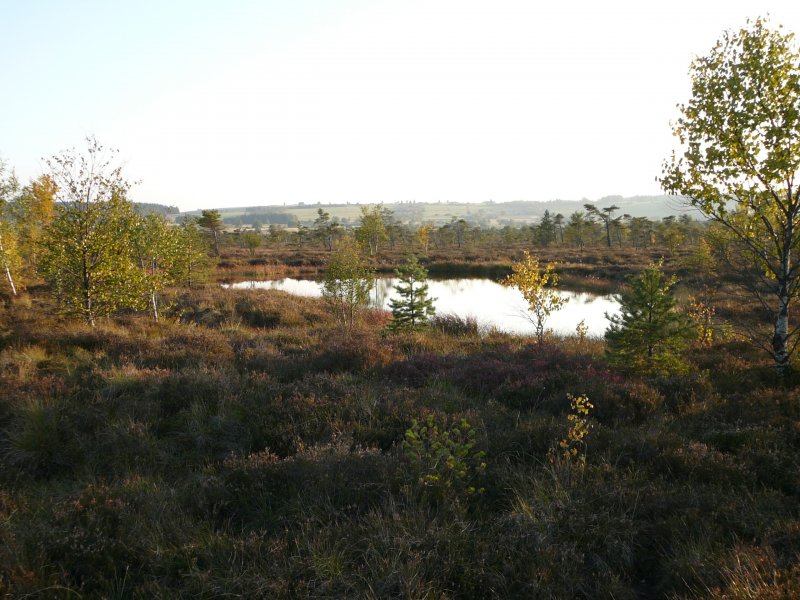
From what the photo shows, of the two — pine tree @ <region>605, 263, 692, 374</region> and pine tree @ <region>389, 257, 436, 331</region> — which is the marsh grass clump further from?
pine tree @ <region>389, 257, 436, 331</region>

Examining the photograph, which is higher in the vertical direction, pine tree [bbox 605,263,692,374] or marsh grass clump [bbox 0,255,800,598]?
pine tree [bbox 605,263,692,374]

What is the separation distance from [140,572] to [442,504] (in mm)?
→ 2465

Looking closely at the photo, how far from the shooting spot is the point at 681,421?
5.59m

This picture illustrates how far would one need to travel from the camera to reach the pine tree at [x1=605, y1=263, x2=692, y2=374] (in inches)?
283

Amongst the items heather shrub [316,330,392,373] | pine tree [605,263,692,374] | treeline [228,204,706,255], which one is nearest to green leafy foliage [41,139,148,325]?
heather shrub [316,330,392,373]

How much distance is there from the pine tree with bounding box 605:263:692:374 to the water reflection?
18.4 ft

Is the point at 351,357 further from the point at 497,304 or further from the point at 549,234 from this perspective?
the point at 549,234

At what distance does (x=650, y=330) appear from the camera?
7227 mm

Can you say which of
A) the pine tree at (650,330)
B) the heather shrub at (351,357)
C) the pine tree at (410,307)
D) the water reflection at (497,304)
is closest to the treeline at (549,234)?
the water reflection at (497,304)

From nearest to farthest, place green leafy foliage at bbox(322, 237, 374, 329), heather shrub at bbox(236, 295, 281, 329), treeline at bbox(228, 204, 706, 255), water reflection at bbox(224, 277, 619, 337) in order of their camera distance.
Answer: green leafy foliage at bbox(322, 237, 374, 329) < heather shrub at bbox(236, 295, 281, 329) < water reflection at bbox(224, 277, 619, 337) < treeline at bbox(228, 204, 706, 255)

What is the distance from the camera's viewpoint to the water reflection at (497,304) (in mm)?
19062

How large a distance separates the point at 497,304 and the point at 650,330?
1823 centimetres

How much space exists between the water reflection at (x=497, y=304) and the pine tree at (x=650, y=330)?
18.4 feet

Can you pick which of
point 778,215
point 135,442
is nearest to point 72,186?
point 135,442
